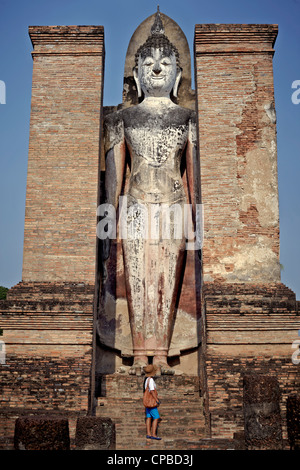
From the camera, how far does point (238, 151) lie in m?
10.2

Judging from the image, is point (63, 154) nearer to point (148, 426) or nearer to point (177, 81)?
point (177, 81)

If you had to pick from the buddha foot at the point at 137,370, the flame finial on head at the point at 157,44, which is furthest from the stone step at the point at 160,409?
the flame finial on head at the point at 157,44

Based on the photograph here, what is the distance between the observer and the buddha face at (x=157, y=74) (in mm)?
11805

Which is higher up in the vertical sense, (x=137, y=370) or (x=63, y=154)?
(x=63, y=154)

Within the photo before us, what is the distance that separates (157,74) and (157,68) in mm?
100

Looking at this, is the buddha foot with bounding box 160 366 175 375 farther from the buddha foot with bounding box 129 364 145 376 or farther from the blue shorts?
the blue shorts

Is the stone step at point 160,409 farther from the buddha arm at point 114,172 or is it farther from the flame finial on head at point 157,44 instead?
the flame finial on head at point 157,44

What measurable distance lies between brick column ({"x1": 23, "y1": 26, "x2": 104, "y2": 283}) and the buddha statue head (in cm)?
132

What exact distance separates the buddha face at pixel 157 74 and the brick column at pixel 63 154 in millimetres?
1307

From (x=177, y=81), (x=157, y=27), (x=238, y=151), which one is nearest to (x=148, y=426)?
(x=238, y=151)

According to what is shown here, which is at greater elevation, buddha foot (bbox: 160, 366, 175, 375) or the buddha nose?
the buddha nose

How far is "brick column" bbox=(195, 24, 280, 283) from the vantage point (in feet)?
32.1

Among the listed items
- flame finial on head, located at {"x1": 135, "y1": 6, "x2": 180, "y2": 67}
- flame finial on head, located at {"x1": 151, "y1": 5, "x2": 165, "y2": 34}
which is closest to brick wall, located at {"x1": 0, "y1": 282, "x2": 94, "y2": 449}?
flame finial on head, located at {"x1": 135, "y1": 6, "x2": 180, "y2": 67}

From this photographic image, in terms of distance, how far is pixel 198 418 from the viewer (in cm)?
928
